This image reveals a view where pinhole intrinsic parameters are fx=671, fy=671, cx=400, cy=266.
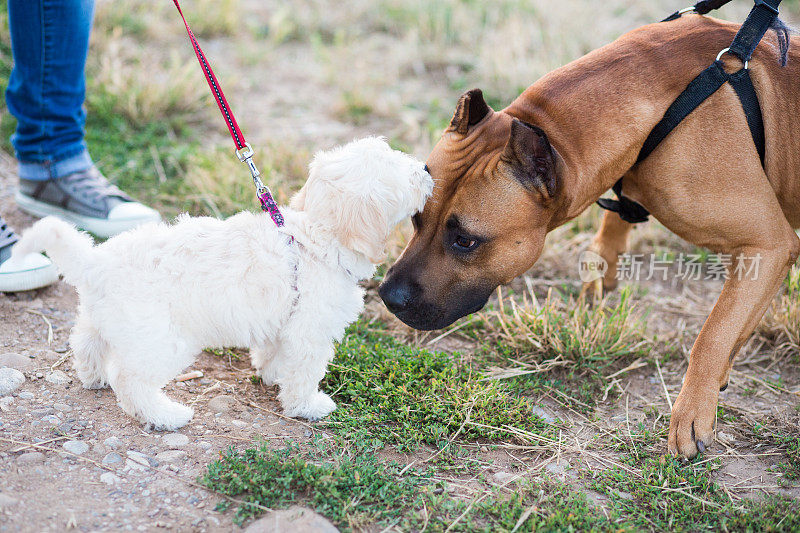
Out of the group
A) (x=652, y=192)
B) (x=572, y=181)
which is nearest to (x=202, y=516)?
(x=572, y=181)

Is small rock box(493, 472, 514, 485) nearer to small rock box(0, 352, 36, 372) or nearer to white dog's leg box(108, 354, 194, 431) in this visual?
white dog's leg box(108, 354, 194, 431)

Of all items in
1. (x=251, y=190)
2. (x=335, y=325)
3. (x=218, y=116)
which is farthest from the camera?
(x=218, y=116)

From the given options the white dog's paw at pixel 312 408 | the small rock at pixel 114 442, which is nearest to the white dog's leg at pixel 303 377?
the white dog's paw at pixel 312 408

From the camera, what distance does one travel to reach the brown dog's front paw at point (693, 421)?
2.84 m

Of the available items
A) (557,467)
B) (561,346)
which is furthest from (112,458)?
(561,346)

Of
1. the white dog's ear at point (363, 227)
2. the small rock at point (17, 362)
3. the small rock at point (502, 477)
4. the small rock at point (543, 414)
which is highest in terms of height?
the white dog's ear at point (363, 227)

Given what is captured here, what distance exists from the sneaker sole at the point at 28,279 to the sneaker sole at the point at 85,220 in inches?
21.0

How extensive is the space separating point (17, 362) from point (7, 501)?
0.90 m

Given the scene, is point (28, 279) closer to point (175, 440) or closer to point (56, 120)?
point (56, 120)

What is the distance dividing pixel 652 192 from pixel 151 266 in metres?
2.17

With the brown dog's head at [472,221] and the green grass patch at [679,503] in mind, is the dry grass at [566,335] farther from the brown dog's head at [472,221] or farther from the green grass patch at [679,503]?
the green grass patch at [679,503]

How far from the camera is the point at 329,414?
281 centimetres

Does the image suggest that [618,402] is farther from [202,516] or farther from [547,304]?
[202,516]

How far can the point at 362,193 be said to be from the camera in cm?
246
